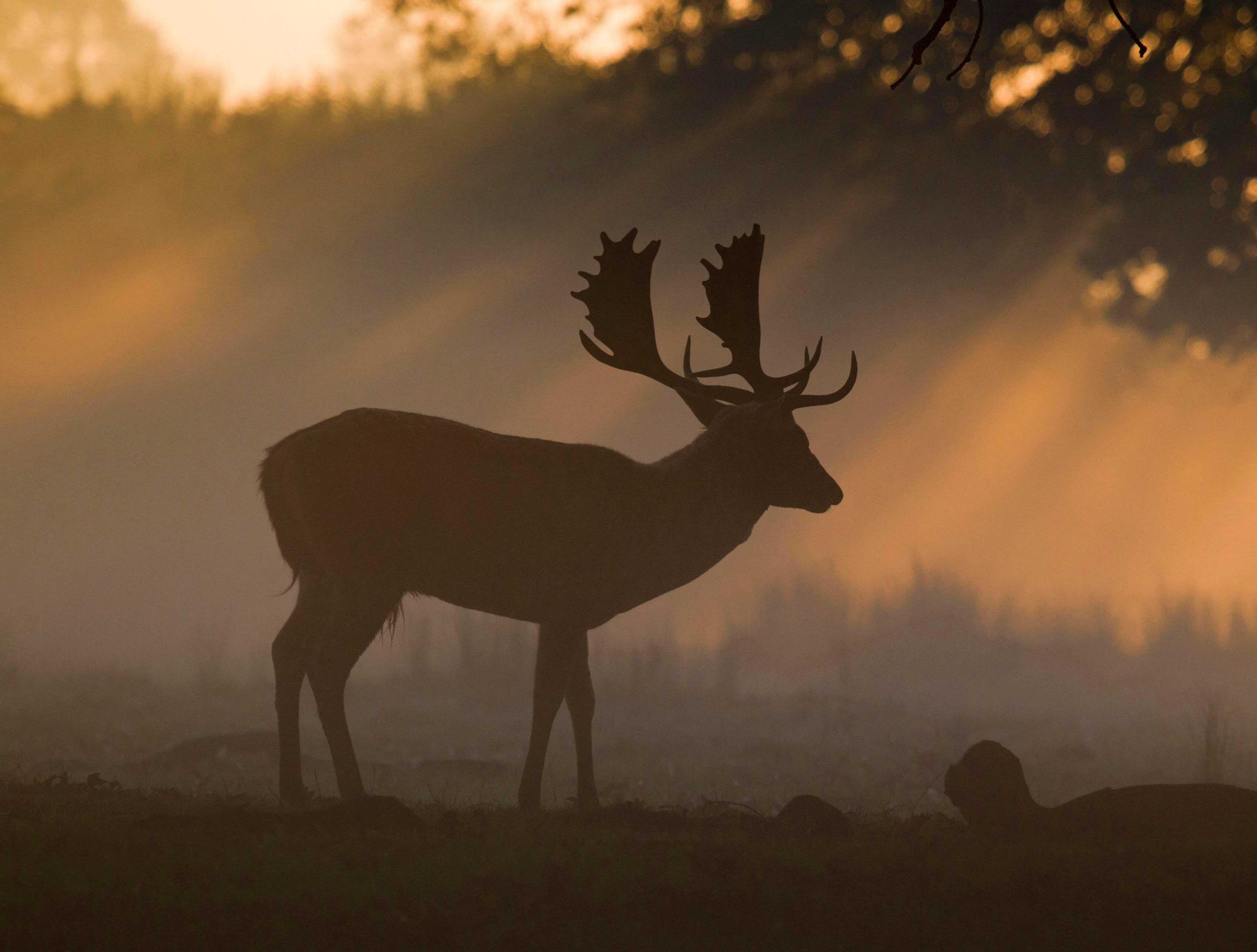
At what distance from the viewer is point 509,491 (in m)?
8.20

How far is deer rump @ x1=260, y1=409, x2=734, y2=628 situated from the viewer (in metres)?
7.88

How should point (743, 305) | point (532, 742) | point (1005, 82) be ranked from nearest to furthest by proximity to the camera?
1. point (532, 742)
2. point (743, 305)
3. point (1005, 82)

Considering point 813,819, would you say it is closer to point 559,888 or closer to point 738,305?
point 559,888

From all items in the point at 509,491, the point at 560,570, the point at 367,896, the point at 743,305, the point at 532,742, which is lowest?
the point at 367,896

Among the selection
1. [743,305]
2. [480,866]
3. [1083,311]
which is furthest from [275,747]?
[1083,311]

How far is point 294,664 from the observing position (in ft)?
26.5

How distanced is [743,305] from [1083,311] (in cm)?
1942

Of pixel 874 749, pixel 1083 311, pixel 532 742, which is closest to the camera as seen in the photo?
pixel 532 742

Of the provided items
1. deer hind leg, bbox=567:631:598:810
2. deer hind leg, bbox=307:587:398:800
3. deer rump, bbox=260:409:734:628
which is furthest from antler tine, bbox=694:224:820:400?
deer hind leg, bbox=307:587:398:800

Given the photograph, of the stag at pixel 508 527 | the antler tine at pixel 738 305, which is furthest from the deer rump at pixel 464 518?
the antler tine at pixel 738 305

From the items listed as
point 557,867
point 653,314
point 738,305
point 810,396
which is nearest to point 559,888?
point 557,867

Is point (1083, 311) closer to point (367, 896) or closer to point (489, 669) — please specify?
point (489, 669)

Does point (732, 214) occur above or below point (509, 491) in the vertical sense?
above

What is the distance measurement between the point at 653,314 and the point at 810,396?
1436 mm
